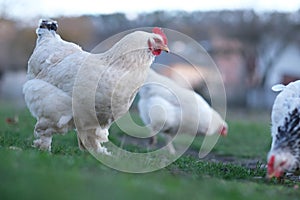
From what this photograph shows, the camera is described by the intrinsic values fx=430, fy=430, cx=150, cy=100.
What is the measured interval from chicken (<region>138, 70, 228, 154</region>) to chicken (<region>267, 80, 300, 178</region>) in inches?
159

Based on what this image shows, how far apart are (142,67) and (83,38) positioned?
24049 millimetres

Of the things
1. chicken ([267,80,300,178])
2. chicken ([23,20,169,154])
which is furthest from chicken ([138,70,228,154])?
chicken ([267,80,300,178])

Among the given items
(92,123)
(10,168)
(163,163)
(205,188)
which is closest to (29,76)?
(92,123)

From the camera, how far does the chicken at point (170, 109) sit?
926cm

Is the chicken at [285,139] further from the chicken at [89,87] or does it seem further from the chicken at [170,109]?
the chicken at [170,109]

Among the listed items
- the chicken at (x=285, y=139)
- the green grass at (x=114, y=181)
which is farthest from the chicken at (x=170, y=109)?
the chicken at (x=285, y=139)

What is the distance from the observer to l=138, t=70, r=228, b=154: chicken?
30.4 feet

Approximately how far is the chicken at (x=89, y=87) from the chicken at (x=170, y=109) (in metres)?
3.12

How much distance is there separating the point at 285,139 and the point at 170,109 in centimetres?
450

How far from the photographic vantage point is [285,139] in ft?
16.3

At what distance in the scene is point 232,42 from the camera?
28828 millimetres

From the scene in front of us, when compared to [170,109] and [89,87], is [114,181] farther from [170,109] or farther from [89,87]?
[170,109]

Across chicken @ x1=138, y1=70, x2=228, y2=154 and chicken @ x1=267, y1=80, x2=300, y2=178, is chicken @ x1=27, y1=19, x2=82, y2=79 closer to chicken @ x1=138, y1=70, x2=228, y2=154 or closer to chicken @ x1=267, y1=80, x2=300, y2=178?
chicken @ x1=267, y1=80, x2=300, y2=178

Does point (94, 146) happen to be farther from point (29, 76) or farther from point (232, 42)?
point (232, 42)
